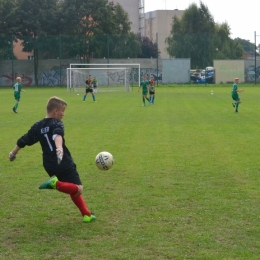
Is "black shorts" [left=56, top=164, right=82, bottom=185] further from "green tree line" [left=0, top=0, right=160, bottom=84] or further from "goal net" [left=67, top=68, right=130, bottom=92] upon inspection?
"green tree line" [left=0, top=0, right=160, bottom=84]

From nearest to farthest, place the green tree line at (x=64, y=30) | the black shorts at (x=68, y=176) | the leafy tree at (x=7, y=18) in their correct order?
1. the black shorts at (x=68, y=176)
2. the green tree line at (x=64, y=30)
3. the leafy tree at (x=7, y=18)

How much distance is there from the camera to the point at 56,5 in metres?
62.2

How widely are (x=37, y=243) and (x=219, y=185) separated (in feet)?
12.4

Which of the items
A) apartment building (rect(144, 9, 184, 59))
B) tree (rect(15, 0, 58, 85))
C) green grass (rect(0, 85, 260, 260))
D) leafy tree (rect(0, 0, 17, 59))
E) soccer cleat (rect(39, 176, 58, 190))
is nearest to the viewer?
green grass (rect(0, 85, 260, 260))

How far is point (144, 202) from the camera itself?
7.74 metres

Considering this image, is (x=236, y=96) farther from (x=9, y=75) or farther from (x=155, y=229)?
(x=9, y=75)

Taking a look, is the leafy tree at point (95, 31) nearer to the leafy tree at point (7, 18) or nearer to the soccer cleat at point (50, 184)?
the leafy tree at point (7, 18)

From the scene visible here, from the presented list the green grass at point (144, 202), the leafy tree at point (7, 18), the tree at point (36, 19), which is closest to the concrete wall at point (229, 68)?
the tree at point (36, 19)

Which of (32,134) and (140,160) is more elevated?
(32,134)

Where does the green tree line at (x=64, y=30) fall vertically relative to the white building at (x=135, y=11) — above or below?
below

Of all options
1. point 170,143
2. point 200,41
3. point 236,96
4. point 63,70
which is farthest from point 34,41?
point 170,143

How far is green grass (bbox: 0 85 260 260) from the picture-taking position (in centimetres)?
577

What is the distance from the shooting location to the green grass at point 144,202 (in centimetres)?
577

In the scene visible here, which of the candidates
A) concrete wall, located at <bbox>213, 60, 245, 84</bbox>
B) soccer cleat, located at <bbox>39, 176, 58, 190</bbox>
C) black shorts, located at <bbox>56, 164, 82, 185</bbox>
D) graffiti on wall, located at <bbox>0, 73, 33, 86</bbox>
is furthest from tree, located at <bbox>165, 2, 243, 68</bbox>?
soccer cleat, located at <bbox>39, 176, 58, 190</bbox>
